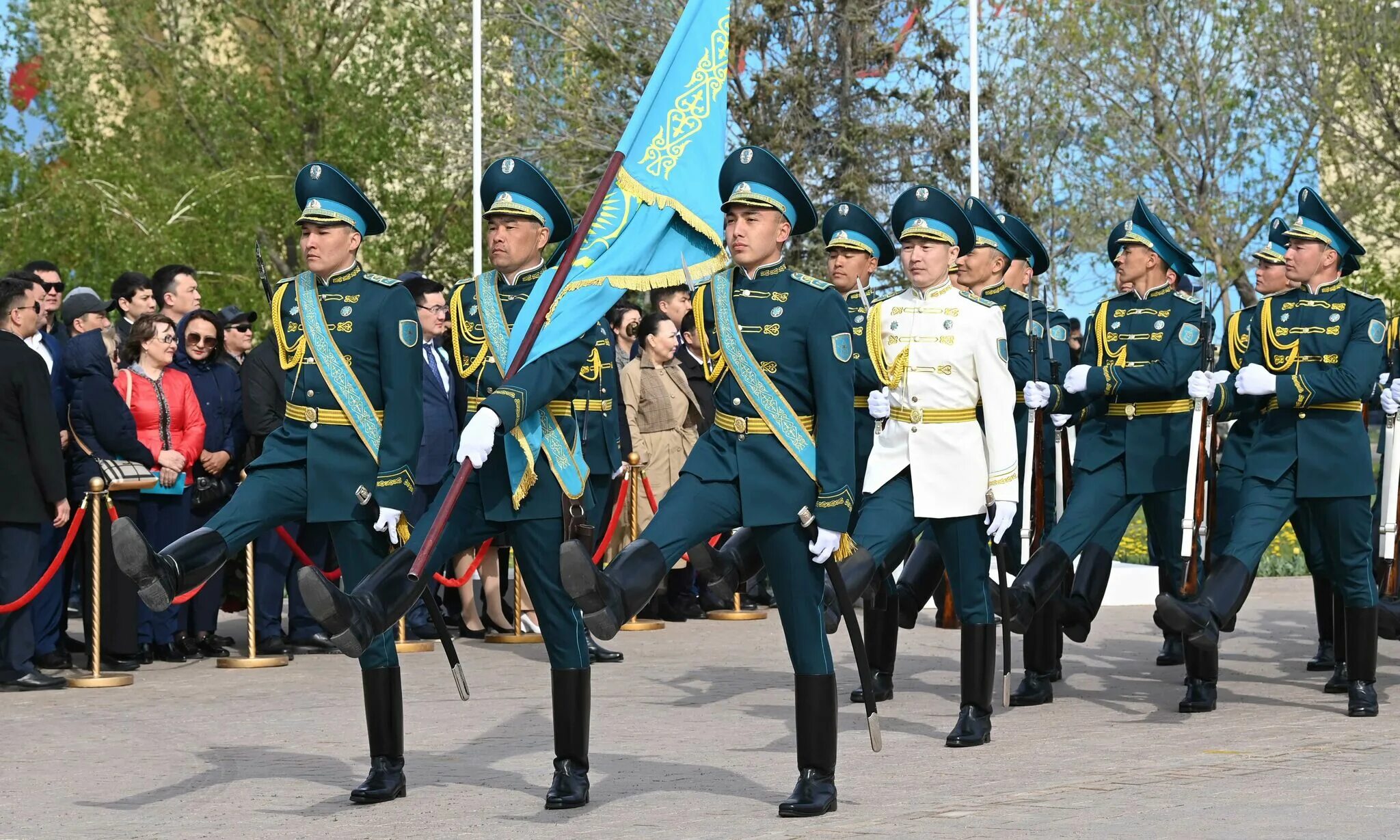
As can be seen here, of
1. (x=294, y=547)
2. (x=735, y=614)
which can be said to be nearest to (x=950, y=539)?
(x=294, y=547)

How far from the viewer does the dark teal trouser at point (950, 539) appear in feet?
30.1

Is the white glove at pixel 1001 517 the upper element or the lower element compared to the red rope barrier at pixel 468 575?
upper

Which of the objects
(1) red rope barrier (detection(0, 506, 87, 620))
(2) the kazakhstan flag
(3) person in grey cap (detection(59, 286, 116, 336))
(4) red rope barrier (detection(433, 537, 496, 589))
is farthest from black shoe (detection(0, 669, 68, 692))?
(2) the kazakhstan flag

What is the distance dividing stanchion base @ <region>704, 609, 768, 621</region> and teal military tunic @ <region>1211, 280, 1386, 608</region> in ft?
18.6

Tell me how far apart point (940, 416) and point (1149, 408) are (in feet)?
6.16

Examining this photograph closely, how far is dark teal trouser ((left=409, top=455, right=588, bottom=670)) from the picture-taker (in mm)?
7641

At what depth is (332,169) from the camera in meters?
8.08

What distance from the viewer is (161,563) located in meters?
7.21

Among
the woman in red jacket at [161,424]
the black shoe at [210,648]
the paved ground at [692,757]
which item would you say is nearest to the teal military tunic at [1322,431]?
the paved ground at [692,757]

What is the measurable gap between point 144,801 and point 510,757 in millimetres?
1572

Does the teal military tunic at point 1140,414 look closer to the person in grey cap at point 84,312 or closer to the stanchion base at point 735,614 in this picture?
the stanchion base at point 735,614

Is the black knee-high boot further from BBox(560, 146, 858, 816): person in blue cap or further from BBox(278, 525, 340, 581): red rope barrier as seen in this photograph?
BBox(278, 525, 340, 581): red rope barrier

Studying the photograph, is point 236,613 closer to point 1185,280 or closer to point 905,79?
point 1185,280

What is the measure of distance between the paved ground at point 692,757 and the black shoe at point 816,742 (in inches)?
4.6
